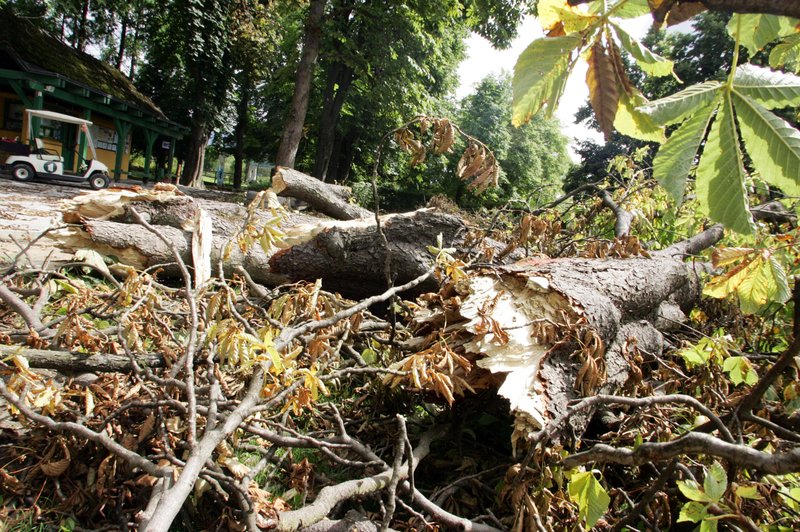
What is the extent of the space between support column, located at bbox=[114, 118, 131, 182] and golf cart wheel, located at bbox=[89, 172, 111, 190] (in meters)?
6.20

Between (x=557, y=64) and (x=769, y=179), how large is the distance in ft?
0.98

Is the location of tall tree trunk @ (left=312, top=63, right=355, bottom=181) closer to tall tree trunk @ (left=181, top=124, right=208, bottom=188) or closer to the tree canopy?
tall tree trunk @ (left=181, top=124, right=208, bottom=188)

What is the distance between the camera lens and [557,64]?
1.98 feet

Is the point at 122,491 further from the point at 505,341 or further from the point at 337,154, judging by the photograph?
the point at 337,154

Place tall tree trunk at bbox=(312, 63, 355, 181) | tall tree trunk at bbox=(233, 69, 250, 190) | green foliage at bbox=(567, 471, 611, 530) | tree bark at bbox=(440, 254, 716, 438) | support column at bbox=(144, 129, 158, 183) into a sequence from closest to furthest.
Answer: green foliage at bbox=(567, 471, 611, 530) < tree bark at bbox=(440, 254, 716, 438) < tall tree trunk at bbox=(312, 63, 355, 181) < support column at bbox=(144, 129, 158, 183) < tall tree trunk at bbox=(233, 69, 250, 190)

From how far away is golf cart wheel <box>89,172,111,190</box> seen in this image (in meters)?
14.8

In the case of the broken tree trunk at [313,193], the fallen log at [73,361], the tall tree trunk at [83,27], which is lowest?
the fallen log at [73,361]

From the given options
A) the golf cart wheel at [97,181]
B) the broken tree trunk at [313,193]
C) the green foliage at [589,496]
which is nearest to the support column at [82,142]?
the golf cart wheel at [97,181]

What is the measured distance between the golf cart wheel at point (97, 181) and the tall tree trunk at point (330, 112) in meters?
6.75

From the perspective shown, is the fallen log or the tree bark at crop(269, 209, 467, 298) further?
the tree bark at crop(269, 209, 467, 298)

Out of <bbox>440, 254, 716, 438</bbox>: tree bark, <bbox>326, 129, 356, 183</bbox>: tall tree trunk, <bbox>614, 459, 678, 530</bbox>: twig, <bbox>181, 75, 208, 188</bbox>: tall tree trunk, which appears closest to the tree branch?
<bbox>614, 459, 678, 530</bbox>: twig

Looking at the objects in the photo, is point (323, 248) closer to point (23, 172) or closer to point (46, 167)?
point (23, 172)

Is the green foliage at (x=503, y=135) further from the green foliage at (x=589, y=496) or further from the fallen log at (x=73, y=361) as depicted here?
the green foliage at (x=589, y=496)

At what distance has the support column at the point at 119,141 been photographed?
68.7ft
